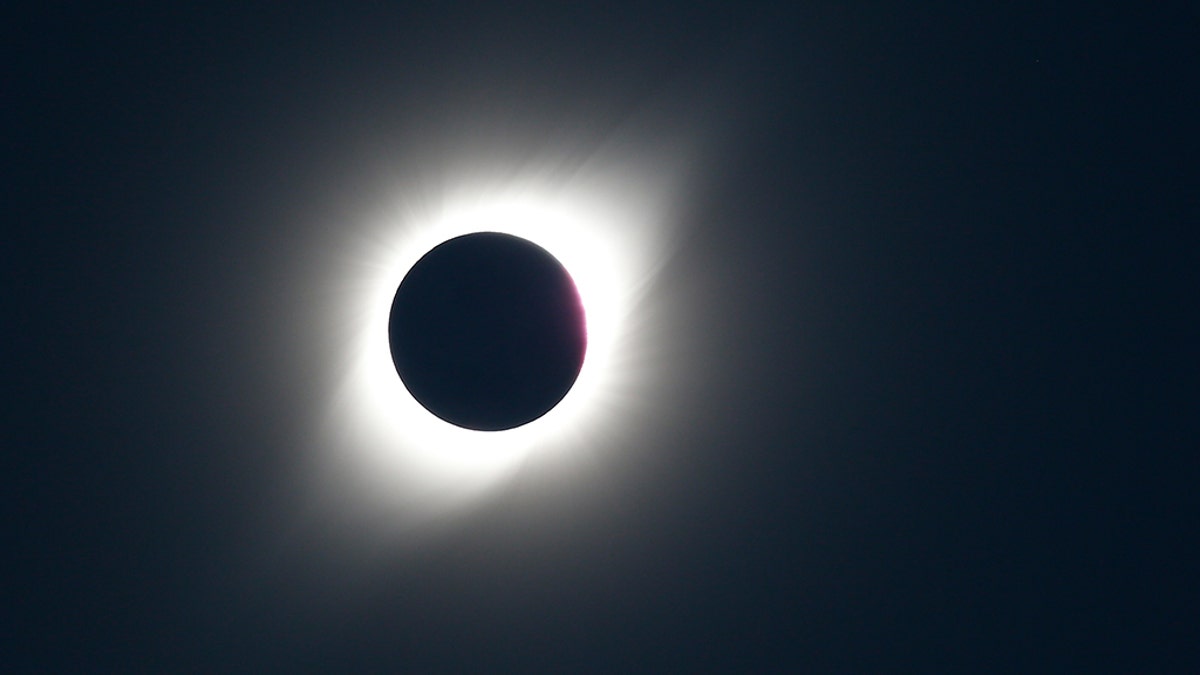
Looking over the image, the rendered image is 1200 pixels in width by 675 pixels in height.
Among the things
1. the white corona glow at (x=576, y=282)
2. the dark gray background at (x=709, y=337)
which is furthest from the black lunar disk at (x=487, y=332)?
the dark gray background at (x=709, y=337)

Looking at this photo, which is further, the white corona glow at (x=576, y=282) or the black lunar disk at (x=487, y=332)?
the white corona glow at (x=576, y=282)

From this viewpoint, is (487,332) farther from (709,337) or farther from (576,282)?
(709,337)

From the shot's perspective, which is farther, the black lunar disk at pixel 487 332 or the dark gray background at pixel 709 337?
the dark gray background at pixel 709 337

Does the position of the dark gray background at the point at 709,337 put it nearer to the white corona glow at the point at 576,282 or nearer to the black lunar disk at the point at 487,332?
the white corona glow at the point at 576,282

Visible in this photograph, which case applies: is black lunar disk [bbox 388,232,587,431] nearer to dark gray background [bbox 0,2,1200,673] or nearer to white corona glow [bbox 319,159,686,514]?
white corona glow [bbox 319,159,686,514]

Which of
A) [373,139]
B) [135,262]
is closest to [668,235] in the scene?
[373,139]

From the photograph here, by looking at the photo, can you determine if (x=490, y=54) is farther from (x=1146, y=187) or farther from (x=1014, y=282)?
Result: (x=1146, y=187)

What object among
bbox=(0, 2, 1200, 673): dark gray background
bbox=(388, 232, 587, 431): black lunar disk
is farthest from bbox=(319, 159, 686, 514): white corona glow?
bbox=(388, 232, 587, 431): black lunar disk
